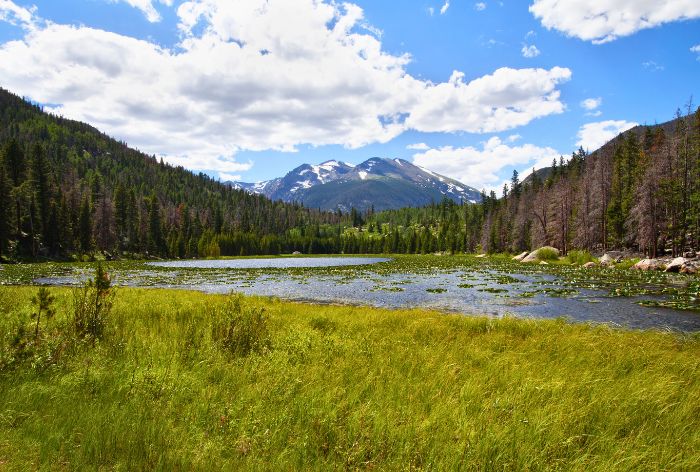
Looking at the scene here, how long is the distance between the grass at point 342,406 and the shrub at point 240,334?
114 millimetres

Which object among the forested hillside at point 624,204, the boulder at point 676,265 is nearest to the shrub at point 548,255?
the forested hillside at point 624,204

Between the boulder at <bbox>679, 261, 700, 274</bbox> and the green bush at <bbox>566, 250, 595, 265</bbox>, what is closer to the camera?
the boulder at <bbox>679, 261, 700, 274</bbox>

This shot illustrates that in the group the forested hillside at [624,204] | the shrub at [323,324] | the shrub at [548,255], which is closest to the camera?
the shrub at [323,324]

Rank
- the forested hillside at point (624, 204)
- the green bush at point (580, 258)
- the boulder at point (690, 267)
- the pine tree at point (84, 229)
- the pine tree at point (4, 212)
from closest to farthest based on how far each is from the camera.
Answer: the boulder at point (690, 267)
the forested hillside at point (624, 204)
the green bush at point (580, 258)
the pine tree at point (4, 212)
the pine tree at point (84, 229)

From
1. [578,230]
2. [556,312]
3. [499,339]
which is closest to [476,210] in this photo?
[578,230]

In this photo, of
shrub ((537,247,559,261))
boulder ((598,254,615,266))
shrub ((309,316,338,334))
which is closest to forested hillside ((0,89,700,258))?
boulder ((598,254,615,266))

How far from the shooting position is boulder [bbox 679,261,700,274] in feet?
125

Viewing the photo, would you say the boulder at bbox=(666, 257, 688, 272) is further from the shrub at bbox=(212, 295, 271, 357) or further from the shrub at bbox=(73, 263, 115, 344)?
the shrub at bbox=(73, 263, 115, 344)

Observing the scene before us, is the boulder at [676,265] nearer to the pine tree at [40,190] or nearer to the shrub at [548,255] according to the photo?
the shrub at [548,255]

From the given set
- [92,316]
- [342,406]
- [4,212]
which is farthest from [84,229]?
[342,406]

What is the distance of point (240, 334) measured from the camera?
946 centimetres

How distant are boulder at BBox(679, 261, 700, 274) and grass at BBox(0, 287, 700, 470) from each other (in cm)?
3880

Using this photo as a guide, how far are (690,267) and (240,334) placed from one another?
159 feet

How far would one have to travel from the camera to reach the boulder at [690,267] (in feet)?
125
